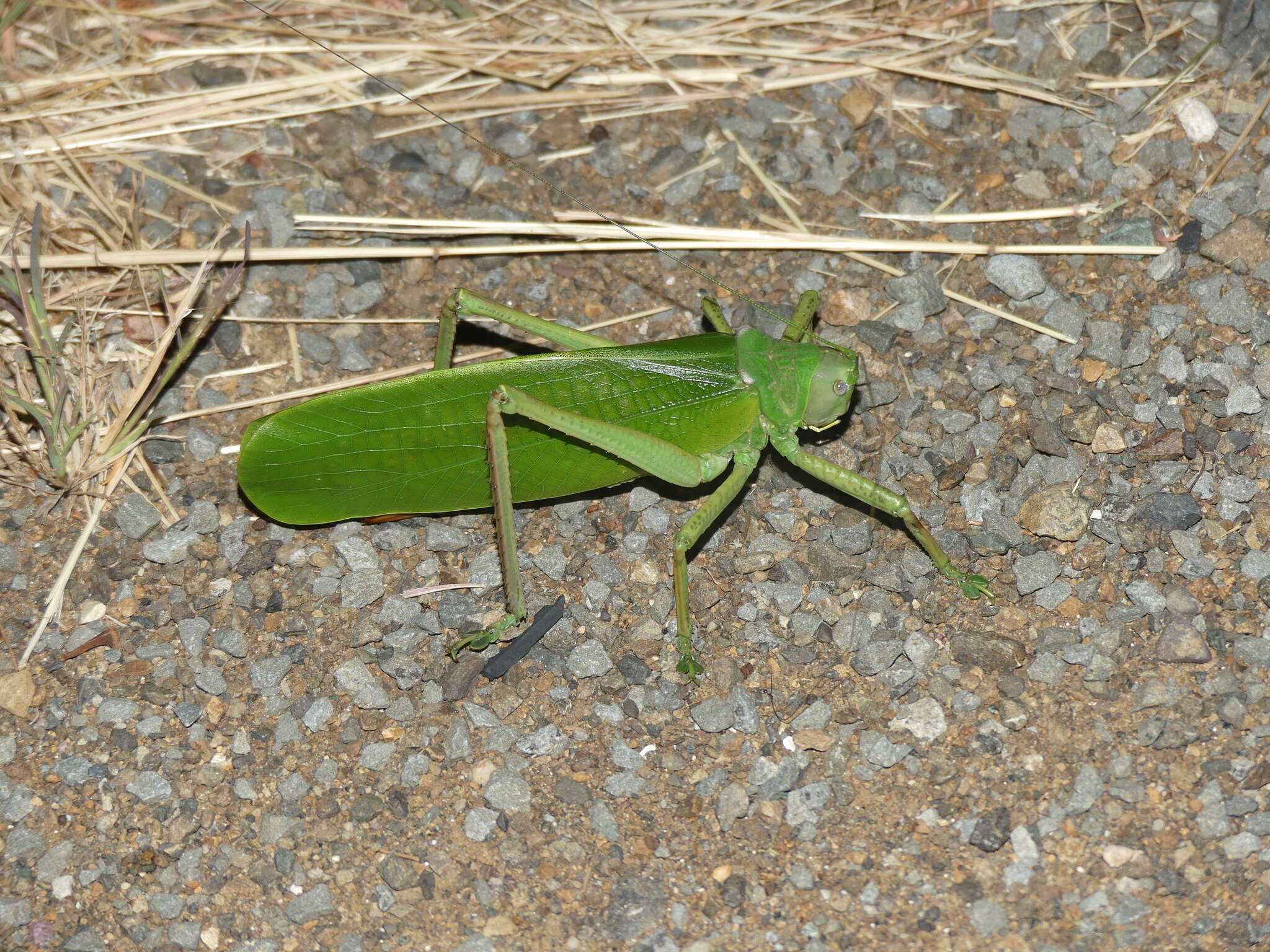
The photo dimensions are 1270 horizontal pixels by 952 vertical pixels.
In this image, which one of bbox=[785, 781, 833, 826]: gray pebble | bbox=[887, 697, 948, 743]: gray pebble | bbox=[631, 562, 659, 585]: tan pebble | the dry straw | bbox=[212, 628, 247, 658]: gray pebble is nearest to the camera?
bbox=[785, 781, 833, 826]: gray pebble

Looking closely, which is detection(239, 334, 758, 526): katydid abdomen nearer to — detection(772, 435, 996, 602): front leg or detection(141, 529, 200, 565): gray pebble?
detection(772, 435, 996, 602): front leg

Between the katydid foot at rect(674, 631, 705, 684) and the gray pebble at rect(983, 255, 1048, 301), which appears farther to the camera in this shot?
the gray pebble at rect(983, 255, 1048, 301)

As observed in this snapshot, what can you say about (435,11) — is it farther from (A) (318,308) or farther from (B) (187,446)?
(B) (187,446)

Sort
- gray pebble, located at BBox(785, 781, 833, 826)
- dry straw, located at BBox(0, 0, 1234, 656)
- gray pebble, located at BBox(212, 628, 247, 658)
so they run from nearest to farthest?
gray pebble, located at BBox(785, 781, 833, 826), gray pebble, located at BBox(212, 628, 247, 658), dry straw, located at BBox(0, 0, 1234, 656)

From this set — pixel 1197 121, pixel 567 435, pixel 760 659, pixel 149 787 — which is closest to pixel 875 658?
pixel 760 659

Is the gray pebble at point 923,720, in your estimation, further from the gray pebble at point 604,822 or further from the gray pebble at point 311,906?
the gray pebble at point 311,906

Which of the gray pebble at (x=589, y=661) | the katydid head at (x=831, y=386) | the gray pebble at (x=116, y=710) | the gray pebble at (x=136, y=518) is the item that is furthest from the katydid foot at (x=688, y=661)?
the gray pebble at (x=136, y=518)

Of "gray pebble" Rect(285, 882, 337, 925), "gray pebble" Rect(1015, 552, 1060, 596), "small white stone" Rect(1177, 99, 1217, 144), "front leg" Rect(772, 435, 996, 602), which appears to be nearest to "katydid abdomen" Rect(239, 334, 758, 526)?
"front leg" Rect(772, 435, 996, 602)

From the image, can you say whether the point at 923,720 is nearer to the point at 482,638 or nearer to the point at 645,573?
the point at 645,573
